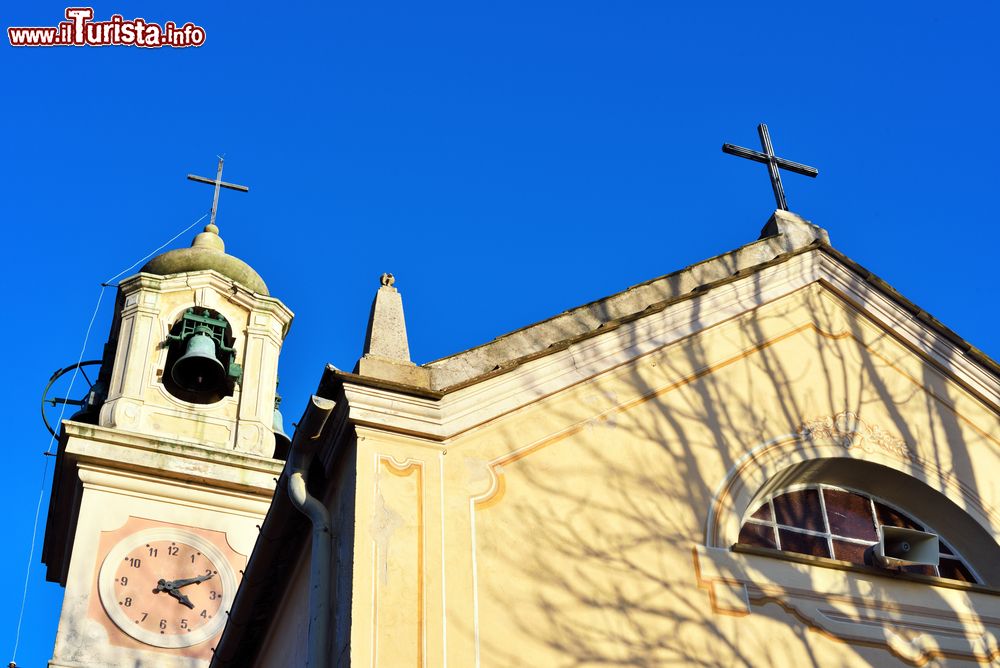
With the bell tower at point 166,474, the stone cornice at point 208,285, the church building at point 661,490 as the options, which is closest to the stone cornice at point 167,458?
the bell tower at point 166,474

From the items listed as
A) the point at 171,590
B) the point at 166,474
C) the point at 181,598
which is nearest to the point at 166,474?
the point at 166,474

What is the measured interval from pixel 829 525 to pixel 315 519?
3.64 metres

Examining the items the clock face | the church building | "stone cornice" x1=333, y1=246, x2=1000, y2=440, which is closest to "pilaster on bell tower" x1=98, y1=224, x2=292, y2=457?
the clock face

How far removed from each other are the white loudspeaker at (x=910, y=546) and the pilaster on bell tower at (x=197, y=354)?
11.4m

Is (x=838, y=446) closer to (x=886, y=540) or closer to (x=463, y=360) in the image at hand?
(x=886, y=540)

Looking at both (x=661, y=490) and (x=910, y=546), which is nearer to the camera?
(x=661, y=490)

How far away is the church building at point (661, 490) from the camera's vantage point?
8.20 m

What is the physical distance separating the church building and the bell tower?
643 centimetres

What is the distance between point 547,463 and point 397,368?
116 cm

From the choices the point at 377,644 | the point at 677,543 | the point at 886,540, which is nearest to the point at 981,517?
the point at 886,540

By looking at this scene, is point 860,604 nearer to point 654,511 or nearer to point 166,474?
point 654,511

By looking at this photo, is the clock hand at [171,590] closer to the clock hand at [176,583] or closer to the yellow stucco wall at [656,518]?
the clock hand at [176,583]

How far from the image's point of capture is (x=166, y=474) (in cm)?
1820

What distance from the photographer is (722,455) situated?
9.35 m
